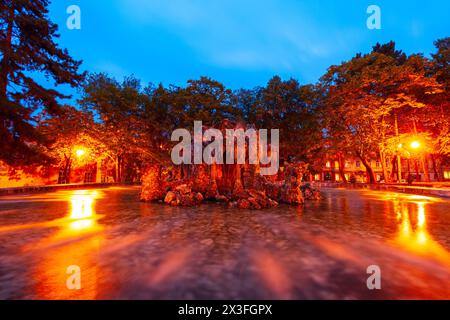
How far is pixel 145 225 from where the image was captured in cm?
720

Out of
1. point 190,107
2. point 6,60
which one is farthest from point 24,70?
point 190,107

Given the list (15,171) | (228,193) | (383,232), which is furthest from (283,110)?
(15,171)

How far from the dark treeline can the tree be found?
0.05 metres

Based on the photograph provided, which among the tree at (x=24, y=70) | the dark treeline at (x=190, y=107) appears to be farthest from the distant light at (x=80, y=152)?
the tree at (x=24, y=70)

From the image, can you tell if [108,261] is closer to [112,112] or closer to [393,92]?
[112,112]

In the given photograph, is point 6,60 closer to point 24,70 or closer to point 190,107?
point 24,70

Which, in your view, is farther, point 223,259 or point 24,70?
point 24,70

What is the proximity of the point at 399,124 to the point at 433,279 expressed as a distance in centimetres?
3089

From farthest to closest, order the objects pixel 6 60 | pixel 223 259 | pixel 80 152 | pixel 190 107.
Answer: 1. pixel 80 152
2. pixel 190 107
3. pixel 6 60
4. pixel 223 259

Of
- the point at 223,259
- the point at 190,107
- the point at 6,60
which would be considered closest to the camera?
the point at 223,259

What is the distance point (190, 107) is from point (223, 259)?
1339 cm

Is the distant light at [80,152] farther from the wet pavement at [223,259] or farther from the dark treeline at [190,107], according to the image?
the wet pavement at [223,259]

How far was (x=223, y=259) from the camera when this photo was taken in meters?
4.20
